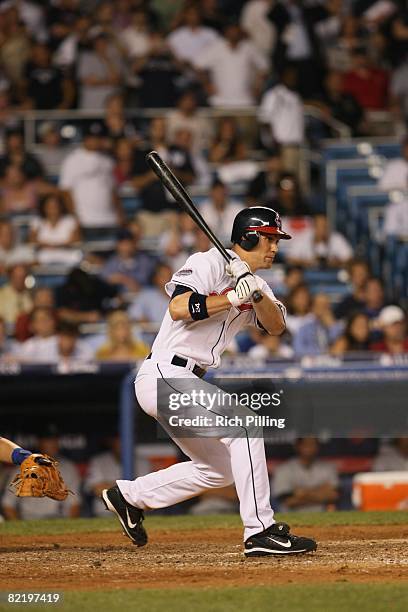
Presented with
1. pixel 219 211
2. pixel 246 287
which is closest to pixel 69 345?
pixel 219 211

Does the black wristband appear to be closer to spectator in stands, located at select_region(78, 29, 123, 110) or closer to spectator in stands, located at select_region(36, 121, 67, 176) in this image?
spectator in stands, located at select_region(36, 121, 67, 176)

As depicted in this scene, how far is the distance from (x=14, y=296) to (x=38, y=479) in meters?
5.56

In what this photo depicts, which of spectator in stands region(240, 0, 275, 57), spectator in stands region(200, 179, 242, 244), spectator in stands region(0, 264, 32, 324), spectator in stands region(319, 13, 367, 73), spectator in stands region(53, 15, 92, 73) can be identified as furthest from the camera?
spectator in stands region(319, 13, 367, 73)

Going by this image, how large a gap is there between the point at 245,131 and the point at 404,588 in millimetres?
9195

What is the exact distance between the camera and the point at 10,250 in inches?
492

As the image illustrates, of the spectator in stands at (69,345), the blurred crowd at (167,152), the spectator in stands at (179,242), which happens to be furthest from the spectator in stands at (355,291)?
the spectator in stands at (69,345)

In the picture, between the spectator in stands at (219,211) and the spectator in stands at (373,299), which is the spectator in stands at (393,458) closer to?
the spectator in stands at (373,299)

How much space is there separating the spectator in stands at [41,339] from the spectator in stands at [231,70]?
4.15 meters

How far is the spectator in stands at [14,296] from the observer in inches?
466

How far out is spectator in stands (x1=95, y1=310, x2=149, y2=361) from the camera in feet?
35.2

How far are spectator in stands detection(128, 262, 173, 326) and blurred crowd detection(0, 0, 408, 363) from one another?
0.05 ft

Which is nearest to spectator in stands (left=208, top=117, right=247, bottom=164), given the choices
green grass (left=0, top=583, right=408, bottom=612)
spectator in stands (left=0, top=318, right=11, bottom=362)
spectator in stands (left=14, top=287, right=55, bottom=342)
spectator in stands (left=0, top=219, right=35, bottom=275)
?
spectator in stands (left=0, top=219, right=35, bottom=275)

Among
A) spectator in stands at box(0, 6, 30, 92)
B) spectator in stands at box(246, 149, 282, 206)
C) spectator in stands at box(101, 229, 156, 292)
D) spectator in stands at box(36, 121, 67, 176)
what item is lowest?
spectator in stands at box(101, 229, 156, 292)

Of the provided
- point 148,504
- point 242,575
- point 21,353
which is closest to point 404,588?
point 242,575
